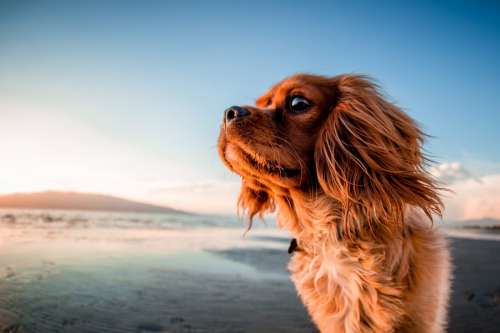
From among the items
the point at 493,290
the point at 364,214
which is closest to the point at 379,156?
the point at 364,214

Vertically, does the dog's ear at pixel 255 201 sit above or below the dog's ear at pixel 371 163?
below

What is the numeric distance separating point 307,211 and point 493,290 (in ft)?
18.4

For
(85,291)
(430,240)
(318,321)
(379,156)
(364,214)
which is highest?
(379,156)

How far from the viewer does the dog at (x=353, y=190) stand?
85.0 inches

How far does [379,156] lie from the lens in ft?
7.25

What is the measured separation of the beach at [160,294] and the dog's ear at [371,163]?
1.02 metres

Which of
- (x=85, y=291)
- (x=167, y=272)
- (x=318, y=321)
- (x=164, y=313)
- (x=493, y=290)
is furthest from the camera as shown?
(x=167, y=272)

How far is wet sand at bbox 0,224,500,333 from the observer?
436 centimetres

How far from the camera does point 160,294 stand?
5.58 m

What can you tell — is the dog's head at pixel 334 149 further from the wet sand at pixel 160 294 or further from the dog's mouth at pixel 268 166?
the wet sand at pixel 160 294

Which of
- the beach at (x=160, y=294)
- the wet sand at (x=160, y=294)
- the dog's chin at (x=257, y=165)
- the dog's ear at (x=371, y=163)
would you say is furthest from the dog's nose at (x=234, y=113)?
the wet sand at (x=160, y=294)

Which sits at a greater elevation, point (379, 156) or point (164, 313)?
point (379, 156)

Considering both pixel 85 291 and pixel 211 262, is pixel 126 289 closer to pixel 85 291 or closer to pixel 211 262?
pixel 85 291

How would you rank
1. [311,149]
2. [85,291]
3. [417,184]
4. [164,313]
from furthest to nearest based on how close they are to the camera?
[85,291]
[164,313]
[311,149]
[417,184]
